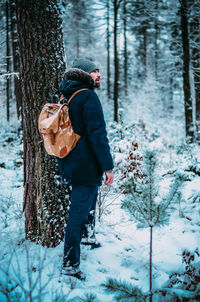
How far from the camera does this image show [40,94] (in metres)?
2.17

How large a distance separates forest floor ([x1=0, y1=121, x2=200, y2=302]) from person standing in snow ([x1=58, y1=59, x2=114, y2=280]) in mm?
215

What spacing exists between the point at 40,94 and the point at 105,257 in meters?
1.87

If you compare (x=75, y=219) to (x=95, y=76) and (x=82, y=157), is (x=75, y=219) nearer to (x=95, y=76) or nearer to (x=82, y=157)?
(x=82, y=157)

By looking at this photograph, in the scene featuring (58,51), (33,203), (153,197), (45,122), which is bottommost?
(33,203)

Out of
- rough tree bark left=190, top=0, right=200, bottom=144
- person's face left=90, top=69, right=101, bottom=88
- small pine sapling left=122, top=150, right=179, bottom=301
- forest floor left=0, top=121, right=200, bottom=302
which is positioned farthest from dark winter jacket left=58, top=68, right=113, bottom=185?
rough tree bark left=190, top=0, right=200, bottom=144

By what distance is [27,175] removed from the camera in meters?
2.35

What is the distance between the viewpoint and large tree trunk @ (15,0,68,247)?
213cm

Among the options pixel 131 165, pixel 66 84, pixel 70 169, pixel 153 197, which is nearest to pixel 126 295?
pixel 153 197

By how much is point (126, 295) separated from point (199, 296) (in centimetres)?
38

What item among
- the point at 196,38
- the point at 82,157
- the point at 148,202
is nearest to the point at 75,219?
the point at 82,157

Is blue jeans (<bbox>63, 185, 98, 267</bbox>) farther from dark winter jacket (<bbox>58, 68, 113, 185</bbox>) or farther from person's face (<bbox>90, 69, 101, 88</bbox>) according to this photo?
person's face (<bbox>90, 69, 101, 88</bbox>)

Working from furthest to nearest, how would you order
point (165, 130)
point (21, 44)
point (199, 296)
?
point (165, 130) < point (21, 44) < point (199, 296)

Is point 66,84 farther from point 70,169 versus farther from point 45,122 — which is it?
point 70,169

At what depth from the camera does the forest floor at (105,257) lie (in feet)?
5.30
